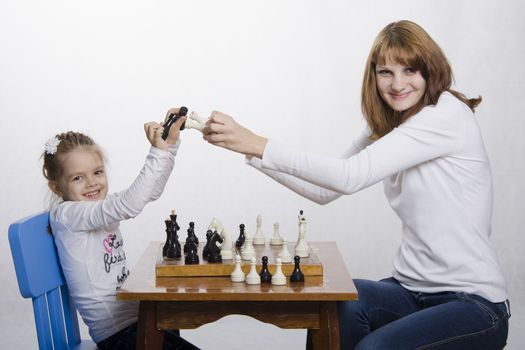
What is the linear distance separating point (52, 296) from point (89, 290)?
11cm

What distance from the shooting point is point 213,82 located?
4574mm

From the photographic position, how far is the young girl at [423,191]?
2.17m

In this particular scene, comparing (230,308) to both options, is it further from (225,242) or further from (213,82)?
(213,82)

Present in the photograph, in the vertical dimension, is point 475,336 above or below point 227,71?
below

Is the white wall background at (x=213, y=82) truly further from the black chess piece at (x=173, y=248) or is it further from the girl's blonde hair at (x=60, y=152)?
the black chess piece at (x=173, y=248)

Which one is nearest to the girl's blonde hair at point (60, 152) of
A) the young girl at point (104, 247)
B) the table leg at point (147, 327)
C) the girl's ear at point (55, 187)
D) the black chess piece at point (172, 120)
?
the girl's ear at point (55, 187)

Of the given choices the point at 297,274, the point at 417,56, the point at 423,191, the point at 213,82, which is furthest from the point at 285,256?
the point at 213,82

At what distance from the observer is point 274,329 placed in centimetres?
438

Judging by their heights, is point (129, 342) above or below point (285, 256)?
below

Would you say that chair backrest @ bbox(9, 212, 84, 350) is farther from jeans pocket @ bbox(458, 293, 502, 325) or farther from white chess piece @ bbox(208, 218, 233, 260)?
jeans pocket @ bbox(458, 293, 502, 325)

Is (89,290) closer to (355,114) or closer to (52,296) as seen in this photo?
(52,296)

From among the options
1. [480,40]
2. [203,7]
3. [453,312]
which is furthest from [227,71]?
[453,312]

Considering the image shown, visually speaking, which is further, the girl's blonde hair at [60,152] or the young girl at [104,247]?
the girl's blonde hair at [60,152]

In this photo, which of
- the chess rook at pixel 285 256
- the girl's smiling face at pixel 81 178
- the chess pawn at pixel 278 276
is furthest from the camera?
the girl's smiling face at pixel 81 178
